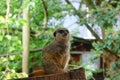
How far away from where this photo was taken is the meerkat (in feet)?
10.4

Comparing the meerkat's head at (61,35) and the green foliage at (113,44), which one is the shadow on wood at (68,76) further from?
the green foliage at (113,44)

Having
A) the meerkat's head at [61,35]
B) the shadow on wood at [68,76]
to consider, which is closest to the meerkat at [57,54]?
the meerkat's head at [61,35]

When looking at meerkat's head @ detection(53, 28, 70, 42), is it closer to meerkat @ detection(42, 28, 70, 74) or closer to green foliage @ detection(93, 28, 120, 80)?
meerkat @ detection(42, 28, 70, 74)

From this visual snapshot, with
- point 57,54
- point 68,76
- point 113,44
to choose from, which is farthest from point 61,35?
point 68,76

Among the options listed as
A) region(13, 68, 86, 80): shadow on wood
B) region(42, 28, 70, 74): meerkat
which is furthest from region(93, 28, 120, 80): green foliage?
region(13, 68, 86, 80): shadow on wood

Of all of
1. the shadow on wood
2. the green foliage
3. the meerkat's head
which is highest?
the meerkat's head

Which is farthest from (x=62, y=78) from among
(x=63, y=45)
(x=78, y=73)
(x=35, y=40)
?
(x=35, y=40)

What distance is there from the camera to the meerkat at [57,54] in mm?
3184

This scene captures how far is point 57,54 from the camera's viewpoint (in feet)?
11.0

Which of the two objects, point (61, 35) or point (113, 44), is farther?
point (113, 44)

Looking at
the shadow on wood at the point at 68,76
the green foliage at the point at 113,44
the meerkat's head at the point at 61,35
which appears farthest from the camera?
the green foliage at the point at 113,44

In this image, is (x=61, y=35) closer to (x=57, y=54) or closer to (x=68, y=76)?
(x=57, y=54)

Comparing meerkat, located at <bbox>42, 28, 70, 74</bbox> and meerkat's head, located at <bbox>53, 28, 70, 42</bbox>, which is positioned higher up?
meerkat's head, located at <bbox>53, 28, 70, 42</bbox>

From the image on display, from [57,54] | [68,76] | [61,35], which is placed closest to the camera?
[68,76]
